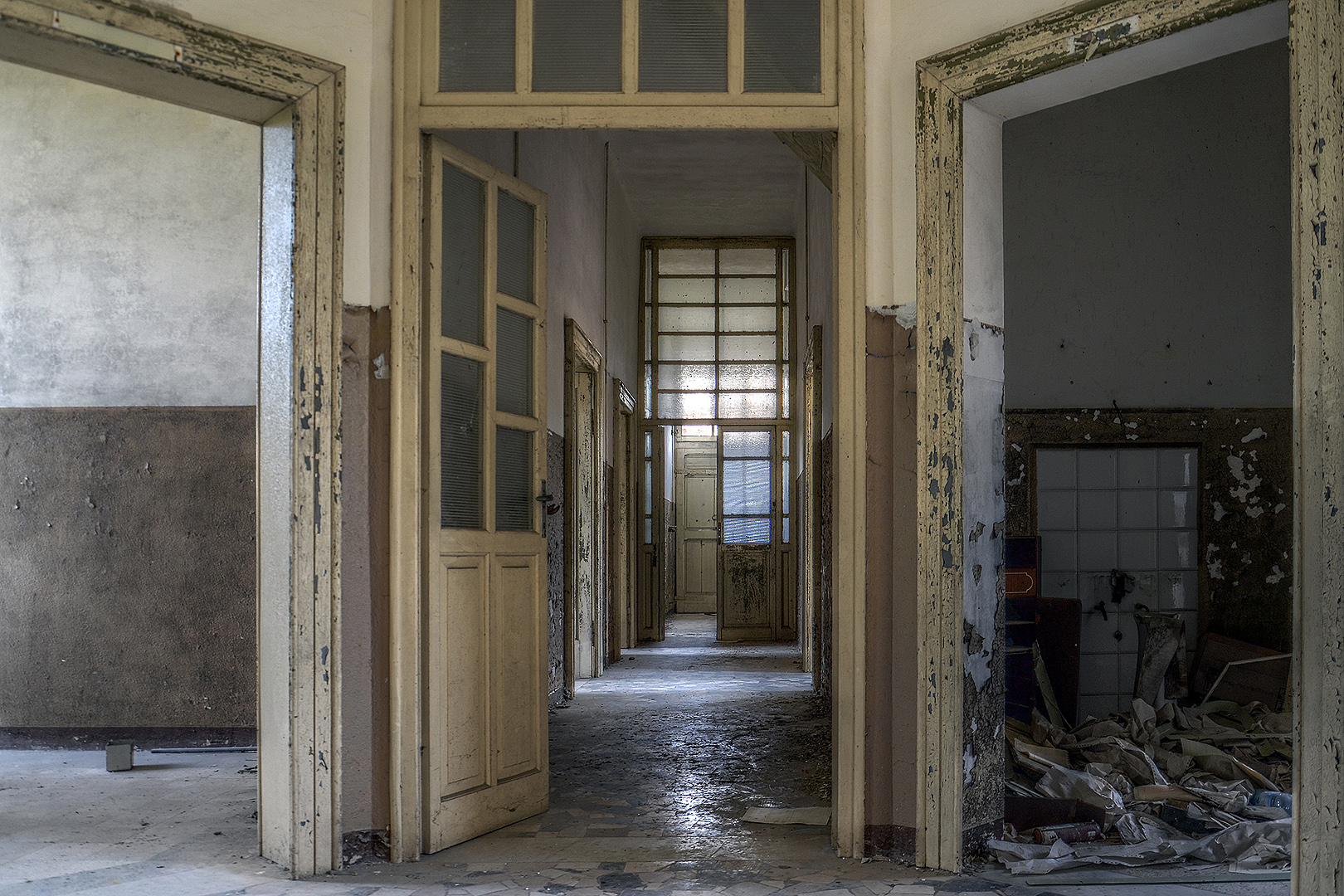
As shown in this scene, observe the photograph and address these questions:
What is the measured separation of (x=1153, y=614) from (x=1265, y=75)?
109 inches

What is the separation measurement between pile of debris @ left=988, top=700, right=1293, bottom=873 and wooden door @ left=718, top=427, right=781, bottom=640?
231 inches

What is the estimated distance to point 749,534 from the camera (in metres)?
10.5

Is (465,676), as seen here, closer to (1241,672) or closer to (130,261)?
(130,261)

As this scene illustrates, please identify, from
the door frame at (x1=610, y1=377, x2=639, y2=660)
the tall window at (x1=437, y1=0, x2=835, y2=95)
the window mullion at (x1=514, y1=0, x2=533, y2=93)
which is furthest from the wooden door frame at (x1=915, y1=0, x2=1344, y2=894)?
the door frame at (x1=610, y1=377, x2=639, y2=660)

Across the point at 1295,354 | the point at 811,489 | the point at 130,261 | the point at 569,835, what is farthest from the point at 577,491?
the point at 1295,354

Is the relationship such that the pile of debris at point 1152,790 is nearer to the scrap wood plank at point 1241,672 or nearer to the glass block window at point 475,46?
the scrap wood plank at point 1241,672

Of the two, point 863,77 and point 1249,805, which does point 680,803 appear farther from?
point 863,77

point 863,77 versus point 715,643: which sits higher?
point 863,77

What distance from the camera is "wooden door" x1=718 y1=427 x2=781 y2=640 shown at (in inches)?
411

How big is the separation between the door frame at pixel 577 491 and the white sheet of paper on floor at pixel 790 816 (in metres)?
2.96

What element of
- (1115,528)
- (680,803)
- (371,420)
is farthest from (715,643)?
(371,420)

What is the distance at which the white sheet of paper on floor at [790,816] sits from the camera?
3643 millimetres

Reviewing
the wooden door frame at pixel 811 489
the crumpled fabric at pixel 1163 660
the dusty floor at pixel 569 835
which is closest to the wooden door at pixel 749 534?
the wooden door frame at pixel 811 489

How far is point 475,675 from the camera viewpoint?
350cm
